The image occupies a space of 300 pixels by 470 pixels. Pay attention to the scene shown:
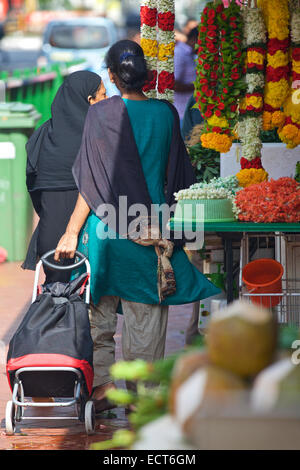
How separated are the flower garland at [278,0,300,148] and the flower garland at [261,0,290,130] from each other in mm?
39

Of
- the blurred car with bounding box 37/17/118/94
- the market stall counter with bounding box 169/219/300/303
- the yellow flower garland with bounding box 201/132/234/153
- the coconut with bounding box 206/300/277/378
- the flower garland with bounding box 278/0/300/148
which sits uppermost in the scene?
the blurred car with bounding box 37/17/118/94

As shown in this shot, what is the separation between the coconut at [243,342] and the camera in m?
1.83

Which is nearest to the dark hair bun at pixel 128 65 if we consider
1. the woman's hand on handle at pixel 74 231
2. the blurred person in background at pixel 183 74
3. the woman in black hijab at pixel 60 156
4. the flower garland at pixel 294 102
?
the woman in black hijab at pixel 60 156

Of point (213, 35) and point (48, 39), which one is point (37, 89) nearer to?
point (48, 39)

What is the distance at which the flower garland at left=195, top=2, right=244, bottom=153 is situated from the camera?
561 centimetres

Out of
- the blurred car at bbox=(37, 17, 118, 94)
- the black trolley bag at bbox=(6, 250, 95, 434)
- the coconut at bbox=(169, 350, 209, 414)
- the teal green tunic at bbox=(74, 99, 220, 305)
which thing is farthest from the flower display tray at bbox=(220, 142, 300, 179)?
the blurred car at bbox=(37, 17, 118, 94)

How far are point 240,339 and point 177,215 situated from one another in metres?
3.06

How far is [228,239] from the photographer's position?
16.1 feet

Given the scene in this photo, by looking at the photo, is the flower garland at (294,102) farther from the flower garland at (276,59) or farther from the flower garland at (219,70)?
the flower garland at (219,70)

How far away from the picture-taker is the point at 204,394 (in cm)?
176

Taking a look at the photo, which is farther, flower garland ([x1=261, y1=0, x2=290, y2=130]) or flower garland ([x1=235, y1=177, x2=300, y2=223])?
flower garland ([x1=261, y1=0, x2=290, y2=130])

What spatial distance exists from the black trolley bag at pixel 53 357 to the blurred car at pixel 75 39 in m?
16.9

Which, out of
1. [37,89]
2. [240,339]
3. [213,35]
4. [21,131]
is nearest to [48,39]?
[37,89]

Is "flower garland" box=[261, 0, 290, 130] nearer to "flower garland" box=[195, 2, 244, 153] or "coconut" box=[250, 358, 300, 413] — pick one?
"flower garland" box=[195, 2, 244, 153]
